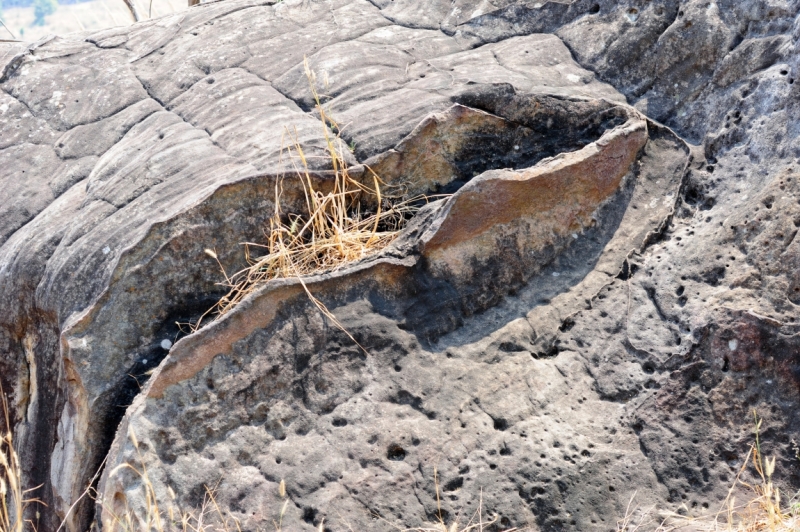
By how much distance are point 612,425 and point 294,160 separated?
1.48m

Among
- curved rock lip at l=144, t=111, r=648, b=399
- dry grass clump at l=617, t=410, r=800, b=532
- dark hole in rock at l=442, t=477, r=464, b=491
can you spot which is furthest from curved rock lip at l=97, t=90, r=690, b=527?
dry grass clump at l=617, t=410, r=800, b=532

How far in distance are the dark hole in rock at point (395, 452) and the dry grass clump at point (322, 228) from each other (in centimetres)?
66

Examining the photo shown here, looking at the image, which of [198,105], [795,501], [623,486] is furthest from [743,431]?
[198,105]

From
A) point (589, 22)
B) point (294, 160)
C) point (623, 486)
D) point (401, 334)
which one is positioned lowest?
point (623, 486)

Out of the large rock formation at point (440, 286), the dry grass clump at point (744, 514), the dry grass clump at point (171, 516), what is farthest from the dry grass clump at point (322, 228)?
the dry grass clump at point (744, 514)

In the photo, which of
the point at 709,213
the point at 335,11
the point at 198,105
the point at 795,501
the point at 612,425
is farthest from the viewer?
the point at 335,11

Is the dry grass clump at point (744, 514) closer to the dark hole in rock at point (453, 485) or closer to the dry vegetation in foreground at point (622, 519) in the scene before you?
the dry vegetation in foreground at point (622, 519)

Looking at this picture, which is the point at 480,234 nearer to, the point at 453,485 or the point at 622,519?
the point at 453,485

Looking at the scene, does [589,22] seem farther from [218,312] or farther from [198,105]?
[218,312]

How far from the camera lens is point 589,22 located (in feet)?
11.6

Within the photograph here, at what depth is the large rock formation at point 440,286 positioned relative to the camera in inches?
97.2

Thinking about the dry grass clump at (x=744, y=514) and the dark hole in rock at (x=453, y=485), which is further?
the dark hole in rock at (x=453, y=485)

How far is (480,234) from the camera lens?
2.80 metres

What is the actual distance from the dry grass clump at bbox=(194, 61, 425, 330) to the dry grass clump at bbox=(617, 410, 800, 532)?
4.19 feet
